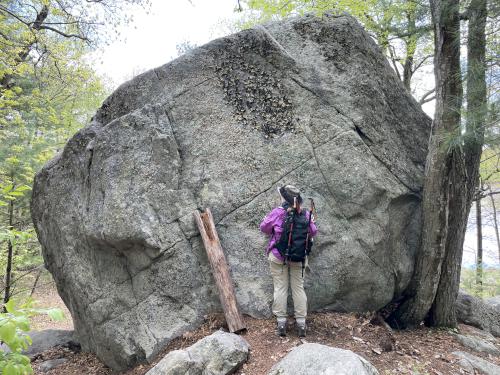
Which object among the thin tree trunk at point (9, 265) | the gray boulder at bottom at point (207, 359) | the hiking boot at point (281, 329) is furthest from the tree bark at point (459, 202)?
the thin tree trunk at point (9, 265)

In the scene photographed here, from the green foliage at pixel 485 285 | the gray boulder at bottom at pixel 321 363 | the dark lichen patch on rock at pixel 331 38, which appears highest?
the dark lichen patch on rock at pixel 331 38

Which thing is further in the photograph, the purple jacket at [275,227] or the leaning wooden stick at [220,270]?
the leaning wooden stick at [220,270]

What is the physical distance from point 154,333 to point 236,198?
109 inches

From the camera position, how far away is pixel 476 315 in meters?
8.66

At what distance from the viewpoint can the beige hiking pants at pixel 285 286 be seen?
6070 mm

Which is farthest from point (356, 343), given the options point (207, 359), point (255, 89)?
point (255, 89)

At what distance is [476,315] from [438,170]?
12.7ft

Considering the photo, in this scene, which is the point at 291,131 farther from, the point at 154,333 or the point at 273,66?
the point at 154,333

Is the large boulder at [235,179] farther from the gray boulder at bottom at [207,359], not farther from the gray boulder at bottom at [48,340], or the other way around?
the gray boulder at bottom at [48,340]

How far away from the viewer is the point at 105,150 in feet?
23.3

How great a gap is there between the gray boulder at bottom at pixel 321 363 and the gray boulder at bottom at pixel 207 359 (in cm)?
60

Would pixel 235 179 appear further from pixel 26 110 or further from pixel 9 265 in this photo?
pixel 26 110

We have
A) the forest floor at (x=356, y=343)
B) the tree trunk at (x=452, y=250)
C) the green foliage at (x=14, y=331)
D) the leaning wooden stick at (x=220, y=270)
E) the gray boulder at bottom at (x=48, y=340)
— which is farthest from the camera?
the gray boulder at bottom at (x=48, y=340)

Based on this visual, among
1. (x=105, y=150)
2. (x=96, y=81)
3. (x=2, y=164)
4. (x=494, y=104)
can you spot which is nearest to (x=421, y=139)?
(x=494, y=104)
